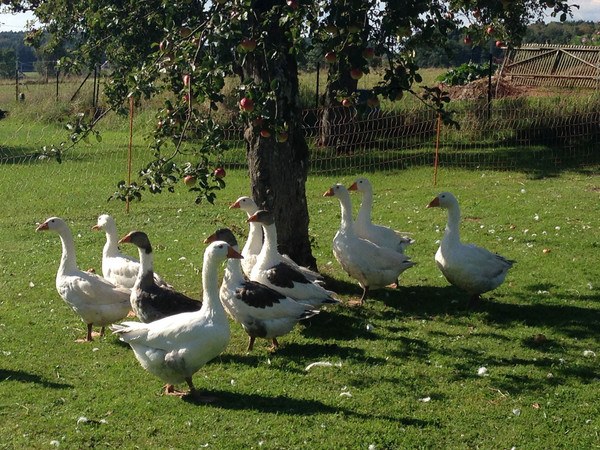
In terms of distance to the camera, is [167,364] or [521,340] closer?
[167,364]

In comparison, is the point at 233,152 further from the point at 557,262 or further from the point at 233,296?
the point at 233,296

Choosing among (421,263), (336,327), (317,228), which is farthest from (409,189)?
(336,327)

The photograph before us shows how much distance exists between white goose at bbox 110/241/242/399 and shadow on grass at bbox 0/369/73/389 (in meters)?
0.82

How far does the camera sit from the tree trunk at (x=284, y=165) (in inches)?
332

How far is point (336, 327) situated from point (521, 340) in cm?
200

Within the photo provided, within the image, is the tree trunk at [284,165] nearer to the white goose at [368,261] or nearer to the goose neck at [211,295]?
the white goose at [368,261]

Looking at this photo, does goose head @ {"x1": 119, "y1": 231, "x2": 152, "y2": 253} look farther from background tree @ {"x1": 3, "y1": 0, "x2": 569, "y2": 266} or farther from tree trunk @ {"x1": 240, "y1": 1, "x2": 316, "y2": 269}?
tree trunk @ {"x1": 240, "y1": 1, "x2": 316, "y2": 269}

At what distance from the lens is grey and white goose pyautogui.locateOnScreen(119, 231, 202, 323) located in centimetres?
734

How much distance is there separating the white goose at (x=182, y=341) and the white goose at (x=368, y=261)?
2.79 metres

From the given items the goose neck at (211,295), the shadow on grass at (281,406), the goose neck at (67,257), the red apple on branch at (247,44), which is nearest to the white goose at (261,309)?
the goose neck at (211,295)

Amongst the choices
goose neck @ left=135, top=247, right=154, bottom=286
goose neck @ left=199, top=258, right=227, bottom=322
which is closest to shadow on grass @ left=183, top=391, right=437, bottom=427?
goose neck @ left=199, top=258, right=227, bottom=322

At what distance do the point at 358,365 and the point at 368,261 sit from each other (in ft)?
6.80

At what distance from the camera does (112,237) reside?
9.02 meters

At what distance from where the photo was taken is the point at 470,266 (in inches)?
326
